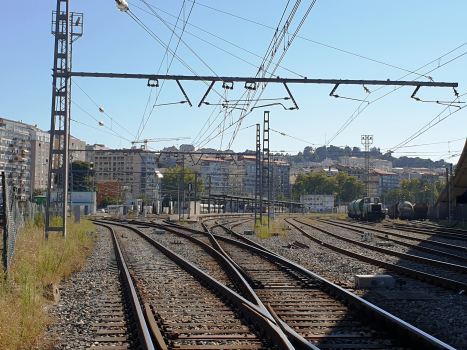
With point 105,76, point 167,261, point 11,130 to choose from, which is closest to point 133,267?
point 167,261

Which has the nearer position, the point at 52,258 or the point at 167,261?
the point at 52,258

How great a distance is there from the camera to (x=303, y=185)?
520 feet

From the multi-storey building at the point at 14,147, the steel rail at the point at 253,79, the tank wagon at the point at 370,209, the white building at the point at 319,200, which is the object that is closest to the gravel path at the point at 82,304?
the steel rail at the point at 253,79

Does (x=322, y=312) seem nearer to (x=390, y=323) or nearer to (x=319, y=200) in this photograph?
(x=390, y=323)

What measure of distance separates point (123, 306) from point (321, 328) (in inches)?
136

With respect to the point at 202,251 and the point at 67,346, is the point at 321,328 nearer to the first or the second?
the point at 67,346

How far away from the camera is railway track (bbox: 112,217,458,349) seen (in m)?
6.41

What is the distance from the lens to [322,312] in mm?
8070

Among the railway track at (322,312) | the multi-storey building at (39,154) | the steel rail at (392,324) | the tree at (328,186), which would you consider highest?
the multi-storey building at (39,154)

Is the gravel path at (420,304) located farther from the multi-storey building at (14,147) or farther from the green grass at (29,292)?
the multi-storey building at (14,147)

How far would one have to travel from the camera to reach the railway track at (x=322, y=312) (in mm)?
6406

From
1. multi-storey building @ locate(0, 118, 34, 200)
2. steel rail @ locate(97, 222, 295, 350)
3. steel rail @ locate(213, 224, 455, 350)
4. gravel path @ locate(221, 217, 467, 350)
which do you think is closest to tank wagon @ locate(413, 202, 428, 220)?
gravel path @ locate(221, 217, 467, 350)

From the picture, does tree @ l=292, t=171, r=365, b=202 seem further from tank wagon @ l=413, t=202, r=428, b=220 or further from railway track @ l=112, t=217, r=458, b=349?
railway track @ l=112, t=217, r=458, b=349

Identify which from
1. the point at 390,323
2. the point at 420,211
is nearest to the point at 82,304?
the point at 390,323
